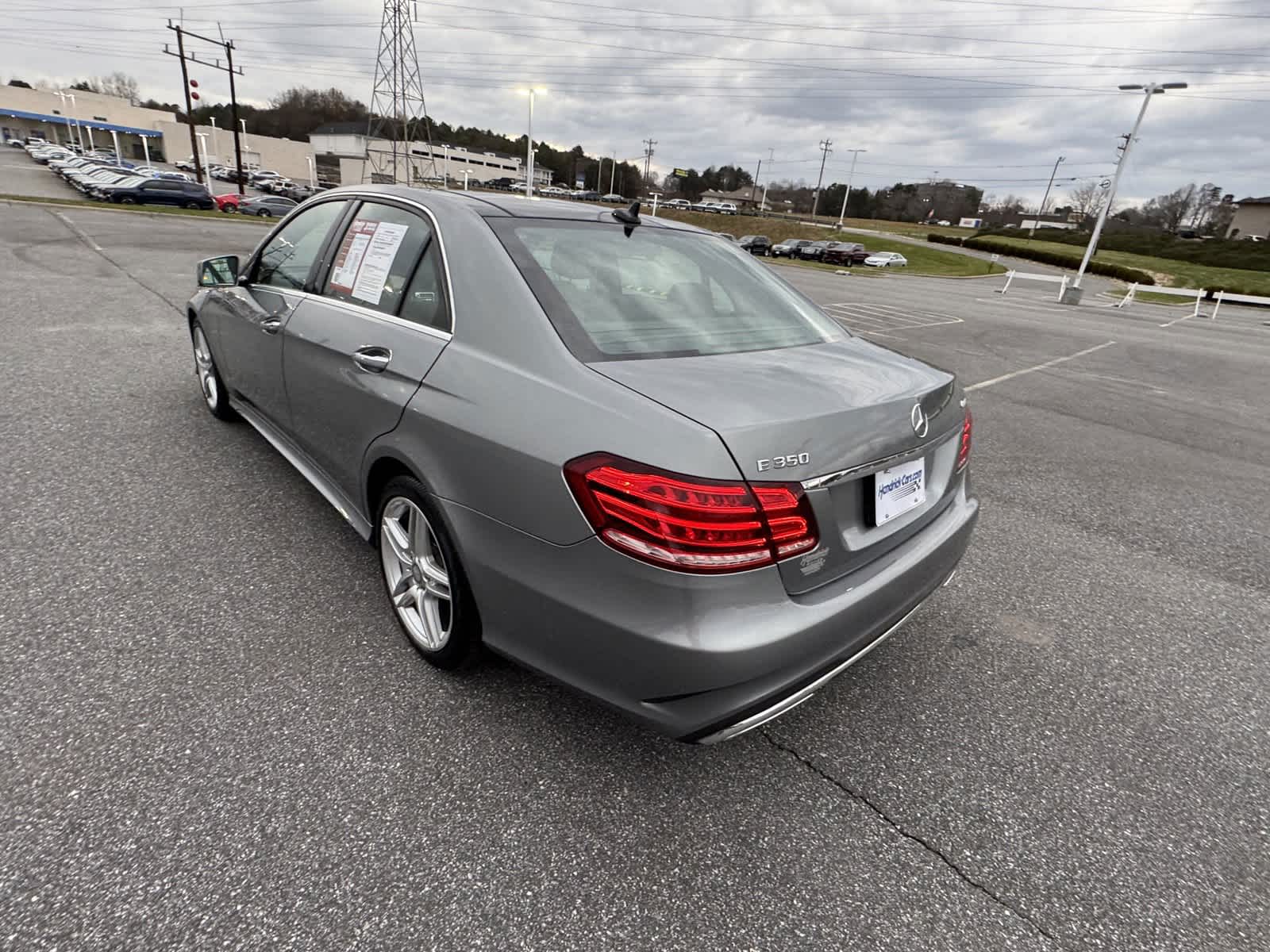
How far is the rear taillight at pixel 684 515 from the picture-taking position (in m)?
1.59

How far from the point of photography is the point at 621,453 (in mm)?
1636

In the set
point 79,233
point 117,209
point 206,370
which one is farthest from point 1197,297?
point 117,209

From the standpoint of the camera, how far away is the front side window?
10.5 ft

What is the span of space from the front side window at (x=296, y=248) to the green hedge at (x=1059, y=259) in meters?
52.0

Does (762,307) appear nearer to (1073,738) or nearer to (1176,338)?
(1073,738)

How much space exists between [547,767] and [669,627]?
79 centimetres

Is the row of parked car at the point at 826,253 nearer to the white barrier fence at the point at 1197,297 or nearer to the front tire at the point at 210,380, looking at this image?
the white barrier fence at the point at 1197,297

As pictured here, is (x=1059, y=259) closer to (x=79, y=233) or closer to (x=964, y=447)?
(x=79, y=233)

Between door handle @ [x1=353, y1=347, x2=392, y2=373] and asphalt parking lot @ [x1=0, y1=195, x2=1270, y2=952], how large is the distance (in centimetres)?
103

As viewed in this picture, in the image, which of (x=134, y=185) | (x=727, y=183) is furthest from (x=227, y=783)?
(x=727, y=183)

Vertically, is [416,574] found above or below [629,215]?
below

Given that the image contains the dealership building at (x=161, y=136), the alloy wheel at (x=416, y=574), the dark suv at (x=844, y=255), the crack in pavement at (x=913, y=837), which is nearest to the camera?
the crack in pavement at (x=913, y=837)

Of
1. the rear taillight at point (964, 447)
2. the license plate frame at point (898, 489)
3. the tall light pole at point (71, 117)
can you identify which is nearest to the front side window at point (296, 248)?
the license plate frame at point (898, 489)

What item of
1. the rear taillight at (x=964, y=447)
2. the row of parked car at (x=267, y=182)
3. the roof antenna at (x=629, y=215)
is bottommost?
the row of parked car at (x=267, y=182)
